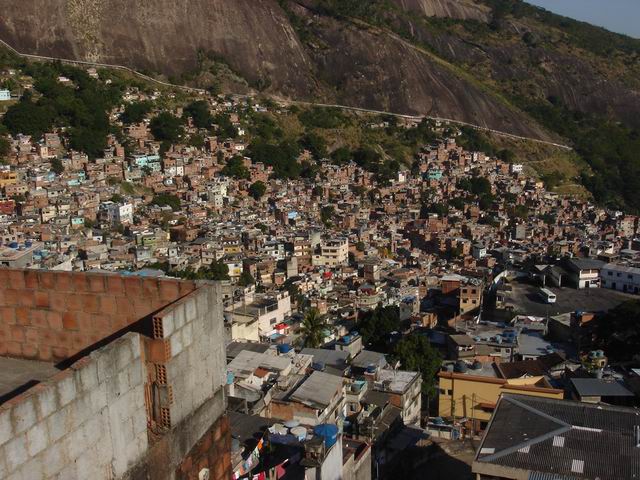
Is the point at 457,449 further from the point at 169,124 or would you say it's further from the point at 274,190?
the point at 169,124

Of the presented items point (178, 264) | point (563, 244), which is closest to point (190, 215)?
point (178, 264)

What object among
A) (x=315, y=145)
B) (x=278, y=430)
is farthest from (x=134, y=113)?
(x=278, y=430)

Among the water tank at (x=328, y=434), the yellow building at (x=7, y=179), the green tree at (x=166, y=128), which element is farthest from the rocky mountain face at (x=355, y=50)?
the water tank at (x=328, y=434)

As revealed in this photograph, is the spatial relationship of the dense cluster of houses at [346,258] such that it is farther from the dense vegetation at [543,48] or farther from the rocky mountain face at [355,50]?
the dense vegetation at [543,48]

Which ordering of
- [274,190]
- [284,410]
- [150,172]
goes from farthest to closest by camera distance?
[274,190] → [150,172] → [284,410]

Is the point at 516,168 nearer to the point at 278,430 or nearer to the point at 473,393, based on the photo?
the point at 473,393
